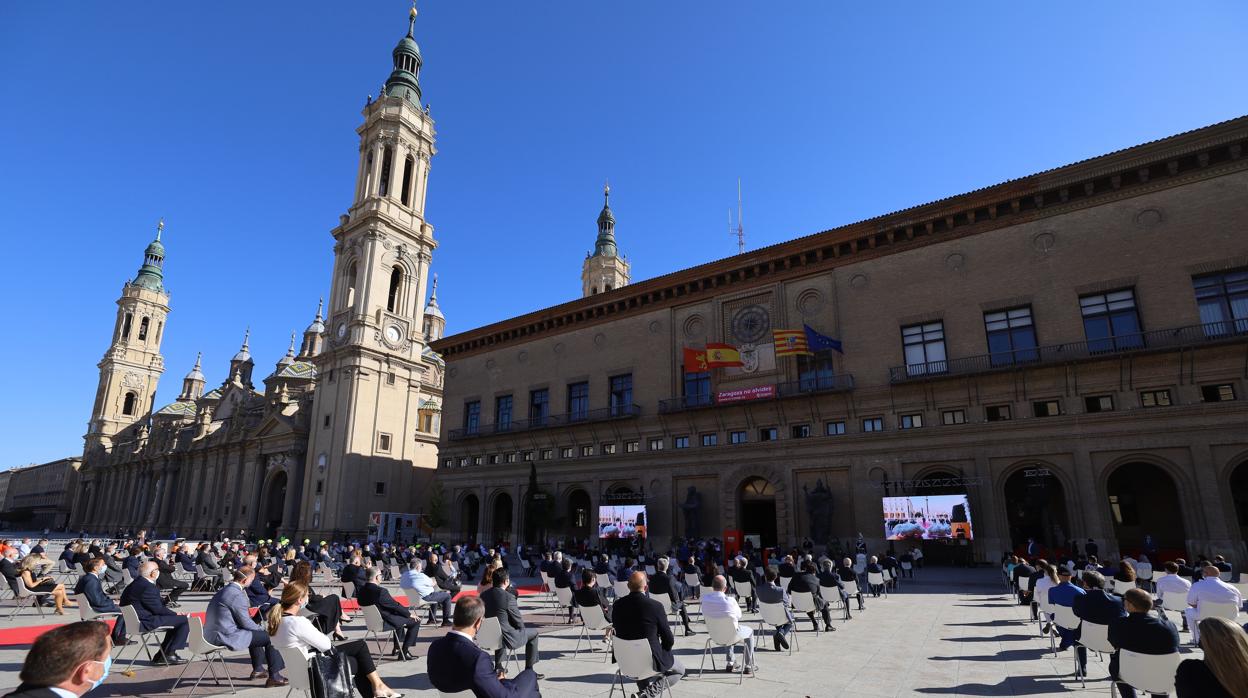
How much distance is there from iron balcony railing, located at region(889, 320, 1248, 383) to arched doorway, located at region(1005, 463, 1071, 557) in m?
4.18

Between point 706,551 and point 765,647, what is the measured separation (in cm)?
1595

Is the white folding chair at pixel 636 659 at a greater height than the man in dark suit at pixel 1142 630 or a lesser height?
lesser

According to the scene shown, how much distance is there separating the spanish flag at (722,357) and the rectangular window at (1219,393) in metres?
17.5

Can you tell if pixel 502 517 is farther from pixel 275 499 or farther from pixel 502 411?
pixel 275 499

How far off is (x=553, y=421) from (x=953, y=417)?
22405 mm

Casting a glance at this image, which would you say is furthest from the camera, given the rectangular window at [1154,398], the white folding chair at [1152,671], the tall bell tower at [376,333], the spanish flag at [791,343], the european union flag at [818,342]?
the tall bell tower at [376,333]

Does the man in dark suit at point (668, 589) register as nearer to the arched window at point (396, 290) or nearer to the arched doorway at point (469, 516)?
the arched doorway at point (469, 516)

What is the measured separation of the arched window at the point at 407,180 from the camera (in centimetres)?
5947

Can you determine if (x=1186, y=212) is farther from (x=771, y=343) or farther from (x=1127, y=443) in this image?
(x=771, y=343)

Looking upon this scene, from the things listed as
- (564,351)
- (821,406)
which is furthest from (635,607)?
(564,351)

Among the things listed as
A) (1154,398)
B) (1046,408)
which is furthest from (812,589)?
(1154,398)

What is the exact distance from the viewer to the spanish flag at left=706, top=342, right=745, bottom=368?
3195 centimetres

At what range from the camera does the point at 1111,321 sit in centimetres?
2456

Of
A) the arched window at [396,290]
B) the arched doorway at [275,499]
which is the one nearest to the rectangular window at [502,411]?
the arched window at [396,290]
